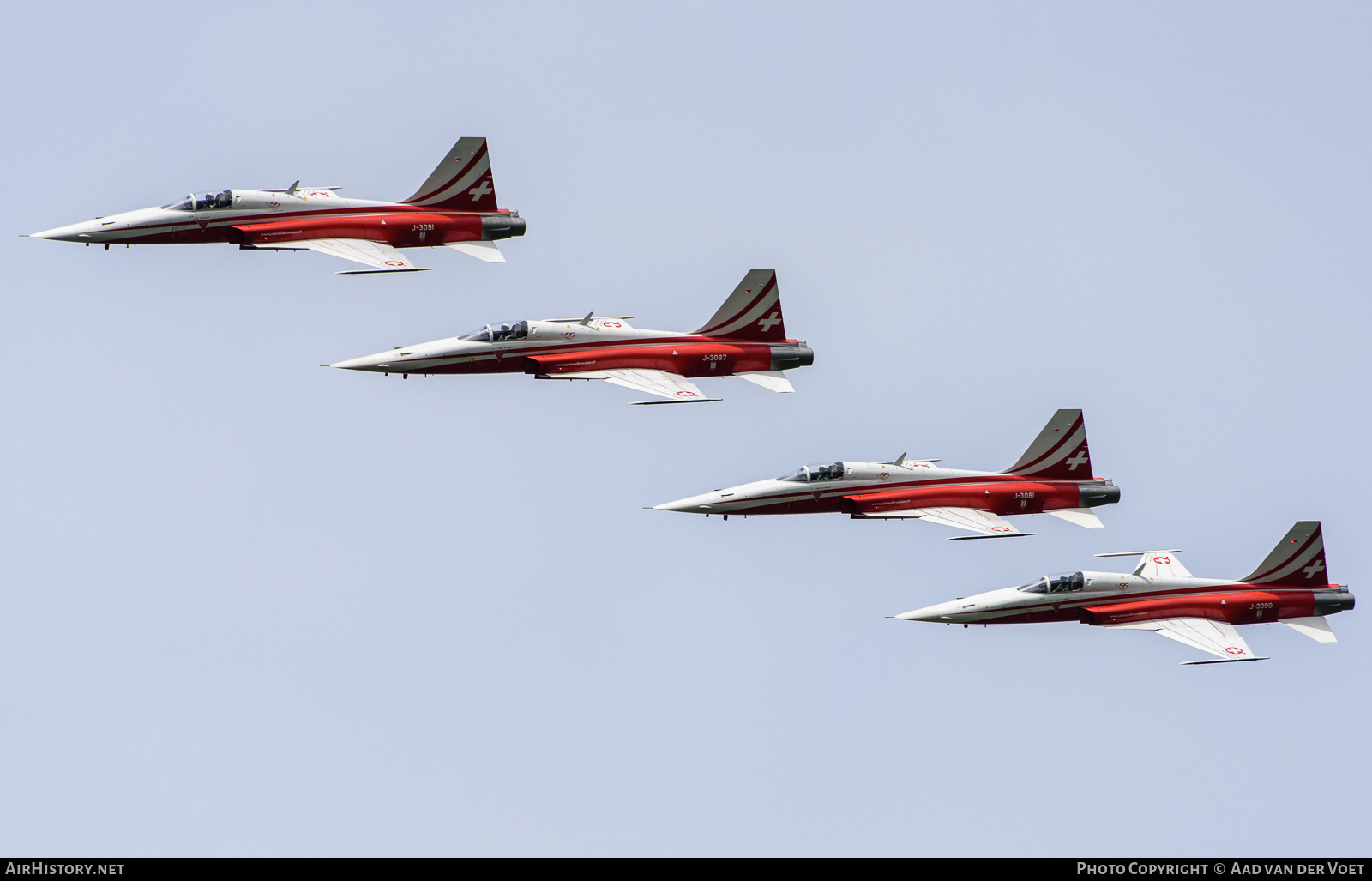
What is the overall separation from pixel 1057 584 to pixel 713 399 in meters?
13.5

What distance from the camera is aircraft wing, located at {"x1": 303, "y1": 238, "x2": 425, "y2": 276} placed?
100438 mm

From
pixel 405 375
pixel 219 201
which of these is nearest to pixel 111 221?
pixel 219 201

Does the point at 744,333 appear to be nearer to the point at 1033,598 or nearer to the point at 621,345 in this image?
the point at 621,345

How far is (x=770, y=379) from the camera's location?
10406cm

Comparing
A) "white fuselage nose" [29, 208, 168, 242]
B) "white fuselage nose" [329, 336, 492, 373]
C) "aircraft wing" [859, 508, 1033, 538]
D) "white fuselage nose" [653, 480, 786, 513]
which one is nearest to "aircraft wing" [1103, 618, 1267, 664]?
"aircraft wing" [859, 508, 1033, 538]

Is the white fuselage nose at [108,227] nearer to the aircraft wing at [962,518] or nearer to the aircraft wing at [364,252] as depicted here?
the aircraft wing at [364,252]

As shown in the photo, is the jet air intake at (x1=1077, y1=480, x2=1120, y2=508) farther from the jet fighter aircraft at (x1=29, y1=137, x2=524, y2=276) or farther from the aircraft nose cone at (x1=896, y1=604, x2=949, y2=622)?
the jet fighter aircraft at (x1=29, y1=137, x2=524, y2=276)

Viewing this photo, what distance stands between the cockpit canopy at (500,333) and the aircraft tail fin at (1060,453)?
18282 mm

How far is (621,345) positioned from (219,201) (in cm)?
1502

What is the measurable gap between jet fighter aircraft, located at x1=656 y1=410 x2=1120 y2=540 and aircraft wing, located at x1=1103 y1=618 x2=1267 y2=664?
18.0ft

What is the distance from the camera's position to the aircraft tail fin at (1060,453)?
104 metres

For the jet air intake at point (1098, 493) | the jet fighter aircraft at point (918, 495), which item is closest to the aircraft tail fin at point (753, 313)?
the jet fighter aircraft at point (918, 495)

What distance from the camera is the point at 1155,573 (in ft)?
330

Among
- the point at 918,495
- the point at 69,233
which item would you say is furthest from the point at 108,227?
the point at 918,495
